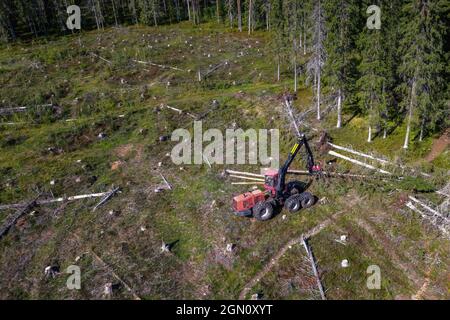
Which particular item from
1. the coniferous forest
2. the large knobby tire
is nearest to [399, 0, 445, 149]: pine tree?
the coniferous forest

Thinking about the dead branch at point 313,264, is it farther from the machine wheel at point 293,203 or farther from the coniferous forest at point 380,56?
the coniferous forest at point 380,56

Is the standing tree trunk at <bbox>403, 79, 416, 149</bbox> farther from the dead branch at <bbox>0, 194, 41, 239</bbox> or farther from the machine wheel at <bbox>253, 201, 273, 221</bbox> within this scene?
the dead branch at <bbox>0, 194, 41, 239</bbox>

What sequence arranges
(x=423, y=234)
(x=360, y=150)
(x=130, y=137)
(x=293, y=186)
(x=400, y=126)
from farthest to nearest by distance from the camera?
1. (x=130, y=137)
2. (x=400, y=126)
3. (x=360, y=150)
4. (x=293, y=186)
5. (x=423, y=234)

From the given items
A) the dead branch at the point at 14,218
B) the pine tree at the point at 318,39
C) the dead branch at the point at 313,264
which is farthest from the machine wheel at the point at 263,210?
the dead branch at the point at 14,218

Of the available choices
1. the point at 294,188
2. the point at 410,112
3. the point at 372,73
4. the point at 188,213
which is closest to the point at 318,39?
the point at 372,73
